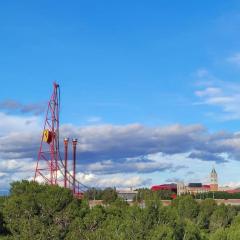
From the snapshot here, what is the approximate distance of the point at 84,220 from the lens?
6288 centimetres

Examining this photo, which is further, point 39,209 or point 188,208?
point 188,208

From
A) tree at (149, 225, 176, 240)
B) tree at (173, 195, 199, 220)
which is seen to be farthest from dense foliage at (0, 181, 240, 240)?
tree at (173, 195, 199, 220)

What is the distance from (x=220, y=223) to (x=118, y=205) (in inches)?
954

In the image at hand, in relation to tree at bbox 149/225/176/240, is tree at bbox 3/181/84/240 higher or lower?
higher

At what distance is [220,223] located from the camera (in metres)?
96.1

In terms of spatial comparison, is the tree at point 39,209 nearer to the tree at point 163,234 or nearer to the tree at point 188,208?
the tree at point 163,234

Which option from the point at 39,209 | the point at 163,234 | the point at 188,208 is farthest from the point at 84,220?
the point at 188,208

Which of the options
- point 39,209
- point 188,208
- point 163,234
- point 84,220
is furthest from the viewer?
point 188,208

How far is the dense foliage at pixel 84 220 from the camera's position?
52.6 meters

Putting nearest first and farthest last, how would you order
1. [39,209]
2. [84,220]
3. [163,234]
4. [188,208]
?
[163,234] → [84,220] → [39,209] → [188,208]

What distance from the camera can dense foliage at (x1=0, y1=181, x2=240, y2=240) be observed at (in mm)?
52594

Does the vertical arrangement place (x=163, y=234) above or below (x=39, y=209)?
below

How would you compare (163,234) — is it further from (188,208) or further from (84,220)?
(188,208)

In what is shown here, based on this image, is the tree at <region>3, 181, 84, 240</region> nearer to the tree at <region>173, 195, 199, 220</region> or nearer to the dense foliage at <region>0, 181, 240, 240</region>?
the dense foliage at <region>0, 181, 240, 240</region>
